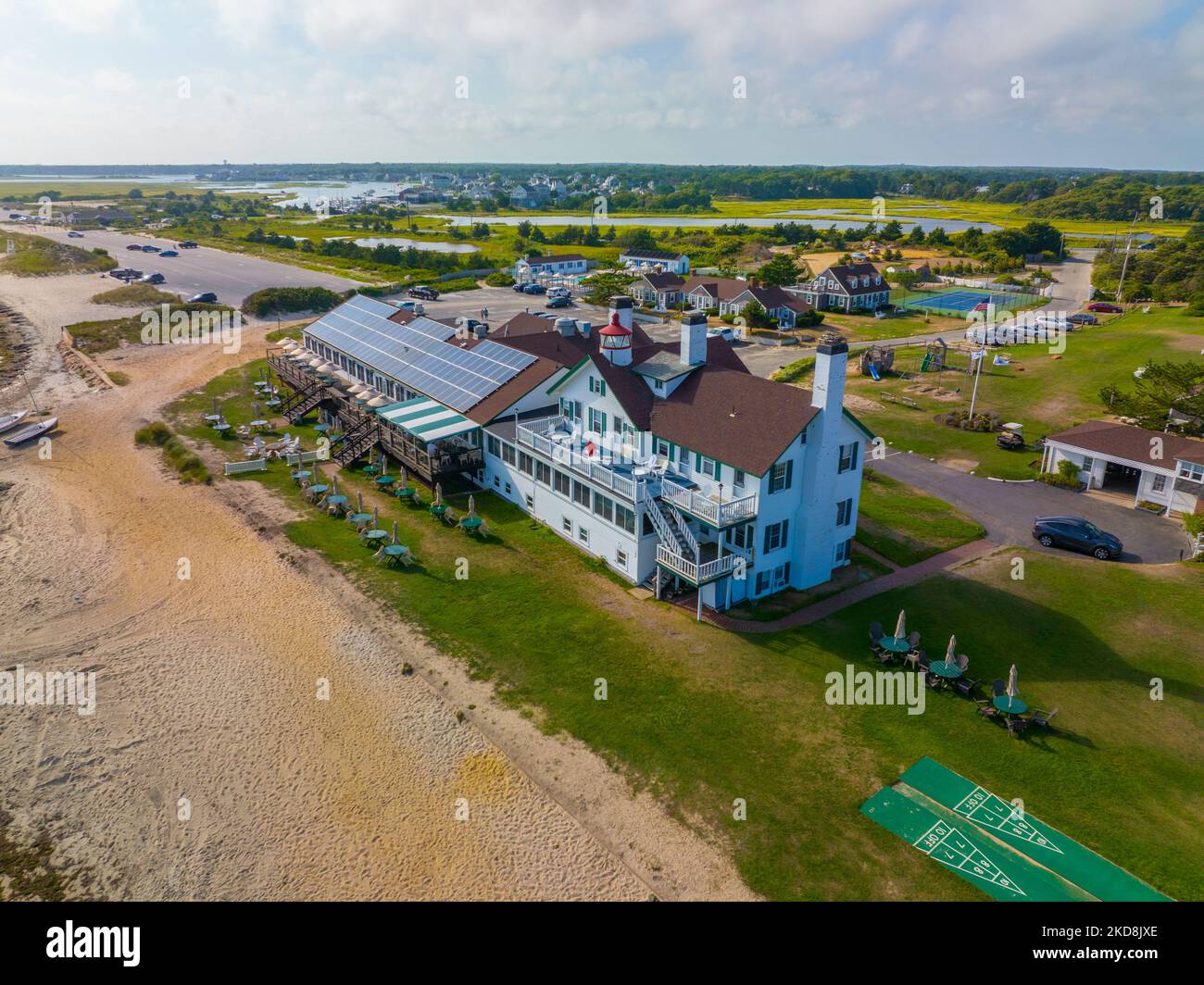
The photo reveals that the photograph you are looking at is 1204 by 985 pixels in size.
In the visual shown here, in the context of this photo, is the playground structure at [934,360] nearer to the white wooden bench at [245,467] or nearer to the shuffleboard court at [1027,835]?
the shuffleboard court at [1027,835]

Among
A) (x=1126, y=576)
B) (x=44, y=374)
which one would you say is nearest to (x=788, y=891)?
(x=1126, y=576)

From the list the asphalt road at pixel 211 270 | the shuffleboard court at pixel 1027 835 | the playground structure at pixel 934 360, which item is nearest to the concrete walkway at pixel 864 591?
the shuffleboard court at pixel 1027 835

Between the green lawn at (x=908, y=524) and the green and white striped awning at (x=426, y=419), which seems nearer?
the green lawn at (x=908, y=524)

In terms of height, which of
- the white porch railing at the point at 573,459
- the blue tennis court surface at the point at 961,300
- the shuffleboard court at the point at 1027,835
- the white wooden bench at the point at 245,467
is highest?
the blue tennis court surface at the point at 961,300

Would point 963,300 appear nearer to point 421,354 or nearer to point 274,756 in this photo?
point 421,354

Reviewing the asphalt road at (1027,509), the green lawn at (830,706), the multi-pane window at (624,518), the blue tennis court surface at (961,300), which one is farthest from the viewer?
the blue tennis court surface at (961,300)

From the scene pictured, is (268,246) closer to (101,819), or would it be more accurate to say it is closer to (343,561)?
(343,561)

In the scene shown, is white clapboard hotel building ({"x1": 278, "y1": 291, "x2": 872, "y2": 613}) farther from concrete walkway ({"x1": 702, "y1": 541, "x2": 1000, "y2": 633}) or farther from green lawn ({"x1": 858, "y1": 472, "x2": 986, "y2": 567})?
green lawn ({"x1": 858, "y1": 472, "x2": 986, "y2": 567})
